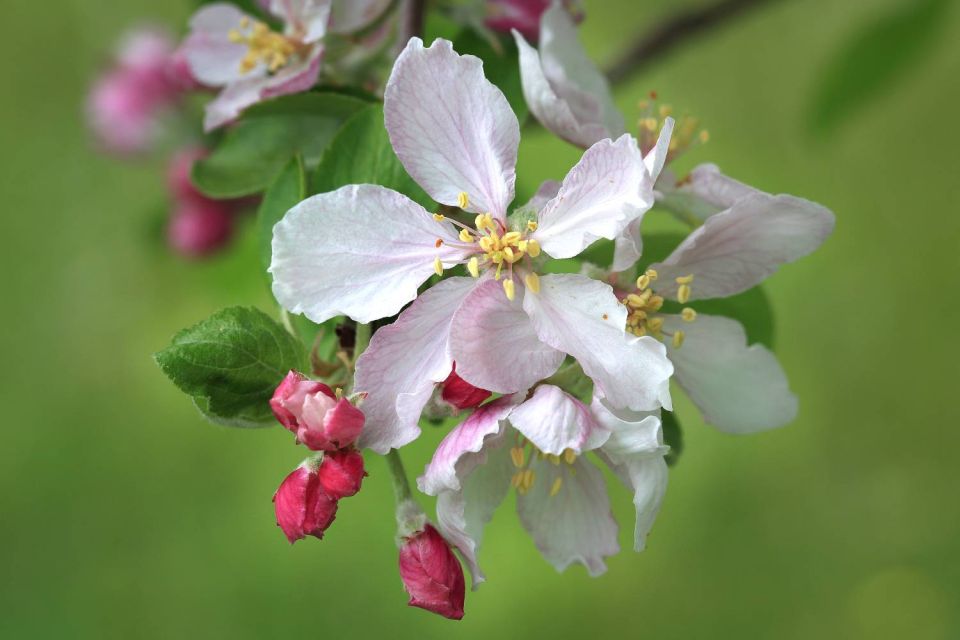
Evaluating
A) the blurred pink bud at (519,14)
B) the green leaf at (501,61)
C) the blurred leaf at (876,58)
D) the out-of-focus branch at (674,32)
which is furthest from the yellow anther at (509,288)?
the blurred leaf at (876,58)

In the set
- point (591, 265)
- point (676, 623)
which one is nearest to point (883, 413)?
point (676, 623)

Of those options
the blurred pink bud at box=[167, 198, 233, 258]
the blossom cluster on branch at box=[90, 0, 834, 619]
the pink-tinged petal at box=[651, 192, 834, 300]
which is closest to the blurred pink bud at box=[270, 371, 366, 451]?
the blossom cluster on branch at box=[90, 0, 834, 619]

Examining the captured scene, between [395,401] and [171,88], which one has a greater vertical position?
[395,401]

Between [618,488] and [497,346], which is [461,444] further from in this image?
[618,488]

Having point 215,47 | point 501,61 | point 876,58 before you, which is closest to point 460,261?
point 501,61

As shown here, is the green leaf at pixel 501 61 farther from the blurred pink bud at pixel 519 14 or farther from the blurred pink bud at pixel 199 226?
the blurred pink bud at pixel 199 226

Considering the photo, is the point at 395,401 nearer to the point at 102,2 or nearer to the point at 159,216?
the point at 159,216

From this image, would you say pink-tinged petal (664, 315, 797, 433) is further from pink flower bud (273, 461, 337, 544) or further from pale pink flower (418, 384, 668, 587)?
pink flower bud (273, 461, 337, 544)
